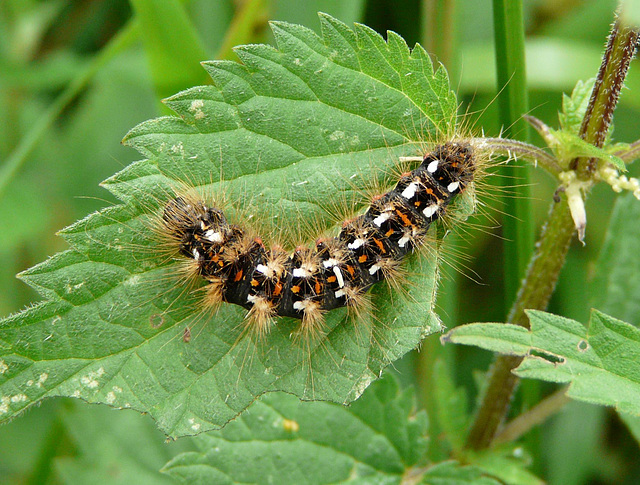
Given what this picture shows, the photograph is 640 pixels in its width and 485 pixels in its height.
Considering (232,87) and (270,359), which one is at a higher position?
(232,87)

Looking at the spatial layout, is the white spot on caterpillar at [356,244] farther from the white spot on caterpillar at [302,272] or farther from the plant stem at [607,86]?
the plant stem at [607,86]

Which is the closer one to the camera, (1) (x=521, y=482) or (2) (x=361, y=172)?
(2) (x=361, y=172)

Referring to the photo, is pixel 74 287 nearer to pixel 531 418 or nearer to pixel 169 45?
pixel 169 45

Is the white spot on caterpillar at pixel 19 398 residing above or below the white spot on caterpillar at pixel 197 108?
below

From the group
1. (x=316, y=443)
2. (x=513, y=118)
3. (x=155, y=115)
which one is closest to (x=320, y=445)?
(x=316, y=443)

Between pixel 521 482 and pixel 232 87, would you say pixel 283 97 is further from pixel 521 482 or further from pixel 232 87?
pixel 521 482

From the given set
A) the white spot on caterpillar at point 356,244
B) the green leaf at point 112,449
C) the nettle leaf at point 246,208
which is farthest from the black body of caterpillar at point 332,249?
the green leaf at point 112,449

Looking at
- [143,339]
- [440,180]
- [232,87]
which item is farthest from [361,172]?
[143,339]
